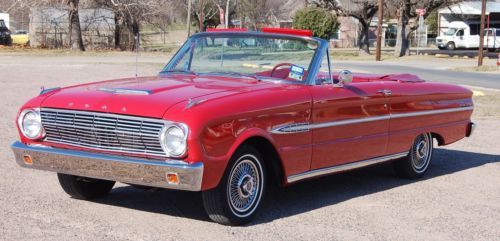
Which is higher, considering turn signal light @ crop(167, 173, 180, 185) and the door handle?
the door handle

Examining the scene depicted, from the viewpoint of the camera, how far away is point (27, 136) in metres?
5.97

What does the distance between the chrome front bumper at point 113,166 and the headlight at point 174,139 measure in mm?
81

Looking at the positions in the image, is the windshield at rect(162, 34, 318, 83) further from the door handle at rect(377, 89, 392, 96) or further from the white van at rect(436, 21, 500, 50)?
the white van at rect(436, 21, 500, 50)

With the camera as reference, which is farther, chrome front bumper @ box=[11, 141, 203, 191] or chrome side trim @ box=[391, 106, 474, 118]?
chrome side trim @ box=[391, 106, 474, 118]

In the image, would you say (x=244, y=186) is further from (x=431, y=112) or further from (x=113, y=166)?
(x=431, y=112)

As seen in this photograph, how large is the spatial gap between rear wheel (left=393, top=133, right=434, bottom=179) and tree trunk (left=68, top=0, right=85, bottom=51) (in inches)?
1504

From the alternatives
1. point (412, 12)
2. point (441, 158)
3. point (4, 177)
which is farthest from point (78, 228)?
point (412, 12)

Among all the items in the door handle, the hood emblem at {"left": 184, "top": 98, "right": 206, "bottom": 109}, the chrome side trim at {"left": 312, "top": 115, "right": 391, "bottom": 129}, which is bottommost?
the chrome side trim at {"left": 312, "top": 115, "right": 391, "bottom": 129}

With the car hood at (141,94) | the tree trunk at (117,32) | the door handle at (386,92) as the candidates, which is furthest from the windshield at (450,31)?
the car hood at (141,94)

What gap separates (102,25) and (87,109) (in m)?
45.0

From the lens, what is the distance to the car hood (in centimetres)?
543

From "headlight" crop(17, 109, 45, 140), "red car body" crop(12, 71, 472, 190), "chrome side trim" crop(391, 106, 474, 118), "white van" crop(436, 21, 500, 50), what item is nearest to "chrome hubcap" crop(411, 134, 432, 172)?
"red car body" crop(12, 71, 472, 190)

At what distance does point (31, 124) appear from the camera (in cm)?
596

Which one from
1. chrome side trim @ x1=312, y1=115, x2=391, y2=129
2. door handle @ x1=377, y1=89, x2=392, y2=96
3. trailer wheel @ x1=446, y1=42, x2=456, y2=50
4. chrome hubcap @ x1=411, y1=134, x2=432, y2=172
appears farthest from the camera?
trailer wheel @ x1=446, y1=42, x2=456, y2=50
